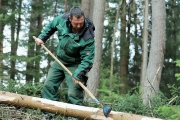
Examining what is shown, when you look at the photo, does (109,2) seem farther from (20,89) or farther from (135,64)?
(20,89)

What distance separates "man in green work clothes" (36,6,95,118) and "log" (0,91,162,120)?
30.4 inches

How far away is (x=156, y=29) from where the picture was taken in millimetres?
9586

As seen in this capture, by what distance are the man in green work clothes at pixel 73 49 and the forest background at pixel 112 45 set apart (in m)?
0.77

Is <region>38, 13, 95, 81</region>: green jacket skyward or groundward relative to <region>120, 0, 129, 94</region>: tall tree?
skyward

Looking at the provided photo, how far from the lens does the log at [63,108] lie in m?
4.48

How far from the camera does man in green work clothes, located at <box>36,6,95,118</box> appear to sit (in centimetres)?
529

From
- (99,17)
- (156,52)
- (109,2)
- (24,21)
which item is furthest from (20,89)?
A: (109,2)

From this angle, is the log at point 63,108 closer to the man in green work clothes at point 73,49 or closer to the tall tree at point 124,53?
the man in green work clothes at point 73,49

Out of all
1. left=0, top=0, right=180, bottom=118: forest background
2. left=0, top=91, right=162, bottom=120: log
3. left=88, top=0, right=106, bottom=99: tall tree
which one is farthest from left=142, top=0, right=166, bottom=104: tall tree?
left=0, top=91, right=162, bottom=120: log

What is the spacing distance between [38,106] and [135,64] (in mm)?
20576

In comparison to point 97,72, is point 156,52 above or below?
above

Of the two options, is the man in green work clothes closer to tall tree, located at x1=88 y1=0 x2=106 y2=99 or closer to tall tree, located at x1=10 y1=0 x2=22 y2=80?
tall tree, located at x1=88 y1=0 x2=106 y2=99

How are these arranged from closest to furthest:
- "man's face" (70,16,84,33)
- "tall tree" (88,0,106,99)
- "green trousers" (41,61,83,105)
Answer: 1. "man's face" (70,16,84,33)
2. "green trousers" (41,61,83,105)
3. "tall tree" (88,0,106,99)

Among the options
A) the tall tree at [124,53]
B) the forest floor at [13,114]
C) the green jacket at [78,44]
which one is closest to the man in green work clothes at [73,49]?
the green jacket at [78,44]
